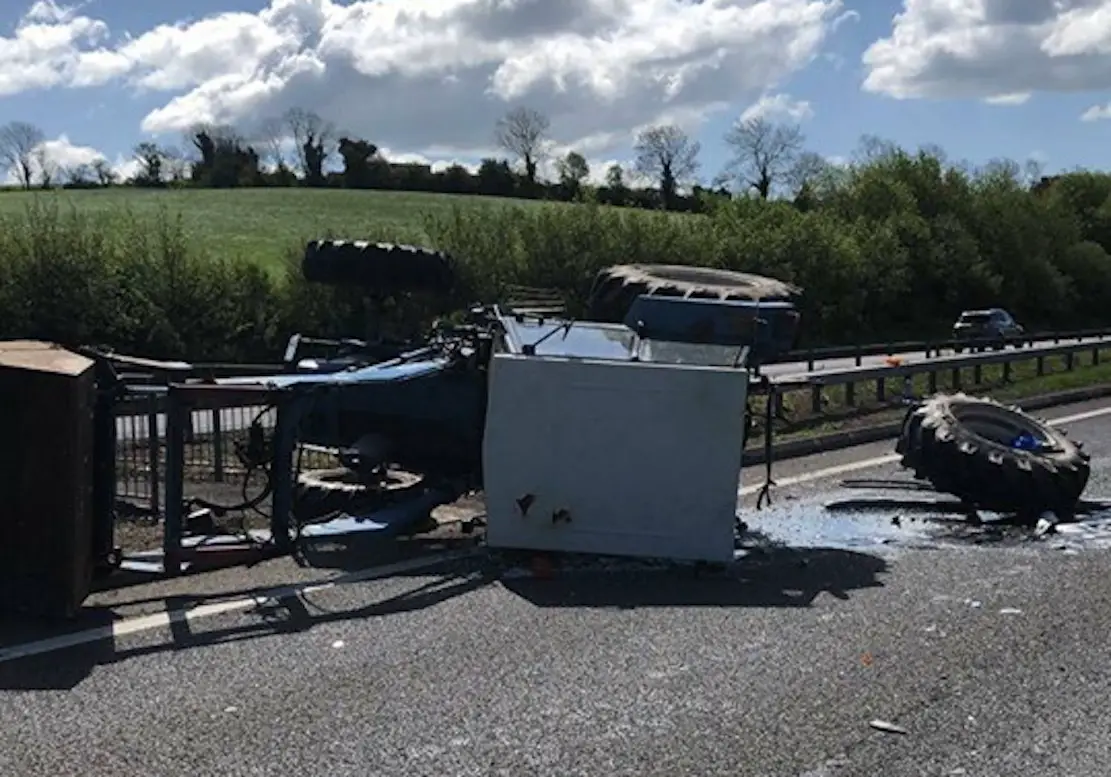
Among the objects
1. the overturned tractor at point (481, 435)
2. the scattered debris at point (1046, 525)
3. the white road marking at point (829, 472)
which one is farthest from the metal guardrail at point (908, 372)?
the overturned tractor at point (481, 435)

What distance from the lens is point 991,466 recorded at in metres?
9.38

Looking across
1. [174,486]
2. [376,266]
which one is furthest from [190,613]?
[376,266]

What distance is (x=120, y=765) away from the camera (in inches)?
181

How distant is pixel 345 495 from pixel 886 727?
445 centimetres

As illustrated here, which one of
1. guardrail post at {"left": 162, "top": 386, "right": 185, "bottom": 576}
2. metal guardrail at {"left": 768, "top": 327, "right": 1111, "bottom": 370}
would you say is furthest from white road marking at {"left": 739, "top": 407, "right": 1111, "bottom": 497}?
metal guardrail at {"left": 768, "top": 327, "right": 1111, "bottom": 370}

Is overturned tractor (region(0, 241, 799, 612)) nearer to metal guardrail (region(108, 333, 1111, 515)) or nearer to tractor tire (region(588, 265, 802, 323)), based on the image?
metal guardrail (region(108, 333, 1111, 515))

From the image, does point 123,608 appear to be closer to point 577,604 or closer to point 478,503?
point 577,604

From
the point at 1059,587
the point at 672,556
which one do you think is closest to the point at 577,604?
the point at 672,556

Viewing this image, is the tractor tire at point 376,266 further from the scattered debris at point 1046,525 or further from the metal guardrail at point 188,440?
the scattered debris at point 1046,525

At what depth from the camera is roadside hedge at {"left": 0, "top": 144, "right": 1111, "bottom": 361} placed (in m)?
33.9

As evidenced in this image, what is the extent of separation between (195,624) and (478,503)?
3527mm

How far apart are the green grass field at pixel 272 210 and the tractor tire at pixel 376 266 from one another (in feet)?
99.2

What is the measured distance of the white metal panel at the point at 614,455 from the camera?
7465 millimetres

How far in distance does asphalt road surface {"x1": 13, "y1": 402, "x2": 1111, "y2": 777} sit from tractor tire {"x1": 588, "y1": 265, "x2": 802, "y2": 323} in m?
2.58
